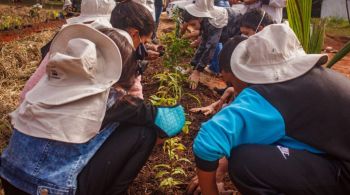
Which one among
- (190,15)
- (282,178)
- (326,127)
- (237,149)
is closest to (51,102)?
(237,149)

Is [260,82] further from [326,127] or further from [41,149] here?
[41,149]

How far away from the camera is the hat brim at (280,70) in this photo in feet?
5.31

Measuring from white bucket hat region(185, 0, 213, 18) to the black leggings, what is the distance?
2.28 m

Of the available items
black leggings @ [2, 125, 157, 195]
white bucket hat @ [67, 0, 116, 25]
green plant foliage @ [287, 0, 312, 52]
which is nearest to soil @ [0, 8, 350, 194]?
black leggings @ [2, 125, 157, 195]

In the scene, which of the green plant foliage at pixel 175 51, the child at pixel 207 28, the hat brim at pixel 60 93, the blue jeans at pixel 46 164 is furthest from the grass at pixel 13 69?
the child at pixel 207 28

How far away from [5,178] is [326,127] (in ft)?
4.54

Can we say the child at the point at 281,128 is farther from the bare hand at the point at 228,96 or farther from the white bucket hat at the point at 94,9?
the white bucket hat at the point at 94,9

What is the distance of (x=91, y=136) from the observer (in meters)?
1.58

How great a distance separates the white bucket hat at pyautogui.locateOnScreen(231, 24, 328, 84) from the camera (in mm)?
1628

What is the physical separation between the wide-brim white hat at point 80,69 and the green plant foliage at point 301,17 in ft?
4.33

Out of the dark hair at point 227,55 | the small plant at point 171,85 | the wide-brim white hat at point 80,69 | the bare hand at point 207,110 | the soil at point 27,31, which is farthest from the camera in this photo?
the soil at point 27,31

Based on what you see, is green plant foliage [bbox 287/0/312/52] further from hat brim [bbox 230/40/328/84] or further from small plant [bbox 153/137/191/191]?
small plant [bbox 153/137/191/191]

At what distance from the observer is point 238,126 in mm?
1551

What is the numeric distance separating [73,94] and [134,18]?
1015 mm
